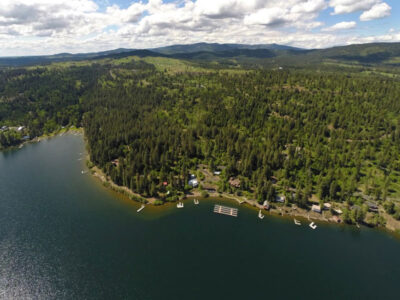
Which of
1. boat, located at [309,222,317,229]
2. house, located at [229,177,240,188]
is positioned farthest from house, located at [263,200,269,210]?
boat, located at [309,222,317,229]

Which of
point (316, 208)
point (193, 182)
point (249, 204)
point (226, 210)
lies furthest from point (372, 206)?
point (193, 182)

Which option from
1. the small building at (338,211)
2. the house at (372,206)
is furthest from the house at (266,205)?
the house at (372,206)

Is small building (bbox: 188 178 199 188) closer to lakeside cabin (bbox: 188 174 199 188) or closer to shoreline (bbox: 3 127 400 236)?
lakeside cabin (bbox: 188 174 199 188)

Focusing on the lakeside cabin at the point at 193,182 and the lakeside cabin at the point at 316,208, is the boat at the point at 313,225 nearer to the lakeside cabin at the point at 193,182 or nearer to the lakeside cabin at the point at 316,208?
the lakeside cabin at the point at 316,208

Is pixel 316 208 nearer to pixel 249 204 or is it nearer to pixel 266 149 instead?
pixel 249 204

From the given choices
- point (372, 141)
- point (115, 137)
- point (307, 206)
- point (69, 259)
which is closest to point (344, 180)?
point (307, 206)
